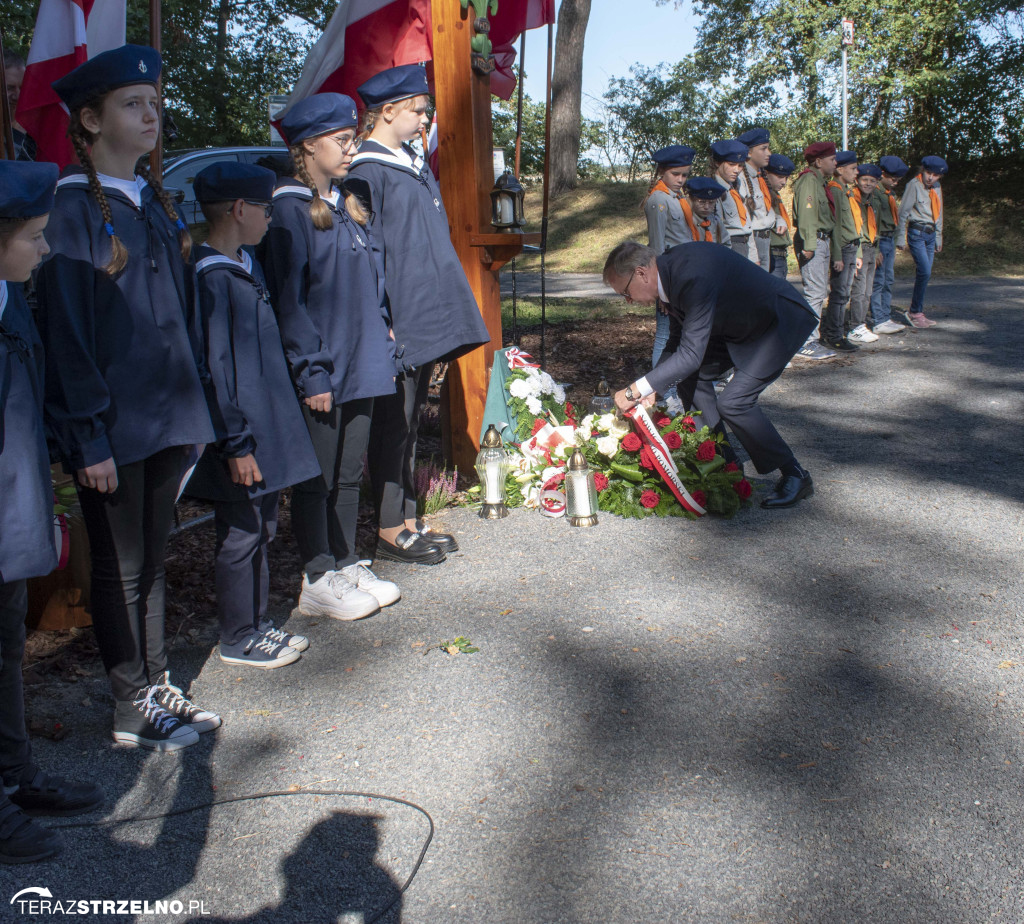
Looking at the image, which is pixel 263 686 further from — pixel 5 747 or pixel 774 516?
pixel 774 516

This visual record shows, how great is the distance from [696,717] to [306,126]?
278 centimetres

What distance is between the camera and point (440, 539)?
495 cm

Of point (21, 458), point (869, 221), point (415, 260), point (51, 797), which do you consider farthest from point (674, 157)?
point (51, 797)

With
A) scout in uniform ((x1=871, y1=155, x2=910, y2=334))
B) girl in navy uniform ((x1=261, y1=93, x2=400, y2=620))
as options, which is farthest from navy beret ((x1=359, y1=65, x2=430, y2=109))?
scout in uniform ((x1=871, y1=155, x2=910, y2=334))

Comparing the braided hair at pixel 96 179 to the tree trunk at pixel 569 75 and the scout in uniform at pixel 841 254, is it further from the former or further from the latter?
the tree trunk at pixel 569 75

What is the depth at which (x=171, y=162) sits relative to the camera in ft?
56.1

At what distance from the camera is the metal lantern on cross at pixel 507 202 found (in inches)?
222

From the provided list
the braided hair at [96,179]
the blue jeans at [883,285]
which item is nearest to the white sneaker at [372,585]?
the braided hair at [96,179]

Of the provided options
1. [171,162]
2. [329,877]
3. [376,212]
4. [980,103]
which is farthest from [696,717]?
[980,103]

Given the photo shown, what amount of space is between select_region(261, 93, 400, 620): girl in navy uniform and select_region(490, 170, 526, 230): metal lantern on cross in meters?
1.54

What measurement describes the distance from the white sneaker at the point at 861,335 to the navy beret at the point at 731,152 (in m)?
3.13

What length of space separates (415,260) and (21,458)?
7.86 ft

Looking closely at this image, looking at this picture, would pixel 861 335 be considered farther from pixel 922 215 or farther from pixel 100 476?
pixel 100 476

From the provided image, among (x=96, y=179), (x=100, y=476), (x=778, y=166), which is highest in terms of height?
(x=778, y=166)
